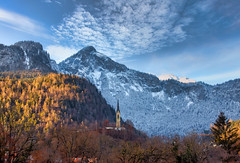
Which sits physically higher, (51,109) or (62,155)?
(51,109)

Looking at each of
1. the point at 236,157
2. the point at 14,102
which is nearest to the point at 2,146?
the point at 236,157

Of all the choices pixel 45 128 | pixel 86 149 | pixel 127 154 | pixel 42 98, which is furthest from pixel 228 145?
pixel 42 98

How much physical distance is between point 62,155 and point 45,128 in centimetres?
10149

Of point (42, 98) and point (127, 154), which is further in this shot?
point (42, 98)

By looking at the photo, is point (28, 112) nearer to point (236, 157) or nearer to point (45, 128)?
point (45, 128)

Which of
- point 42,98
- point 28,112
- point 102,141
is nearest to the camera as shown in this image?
point 102,141

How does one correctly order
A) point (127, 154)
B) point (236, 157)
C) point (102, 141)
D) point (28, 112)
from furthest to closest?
point (28, 112) < point (102, 141) < point (236, 157) < point (127, 154)

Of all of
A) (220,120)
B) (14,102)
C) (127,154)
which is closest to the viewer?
(127,154)

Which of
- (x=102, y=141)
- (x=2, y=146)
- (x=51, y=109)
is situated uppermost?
(x=51, y=109)

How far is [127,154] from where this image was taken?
1800 inches

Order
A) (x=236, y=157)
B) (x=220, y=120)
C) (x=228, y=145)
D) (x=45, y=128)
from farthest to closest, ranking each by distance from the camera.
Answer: (x=45, y=128) → (x=220, y=120) → (x=228, y=145) → (x=236, y=157)

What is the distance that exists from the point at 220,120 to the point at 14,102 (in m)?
175

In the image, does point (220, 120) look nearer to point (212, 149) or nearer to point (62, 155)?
point (212, 149)

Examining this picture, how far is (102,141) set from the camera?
310 feet
